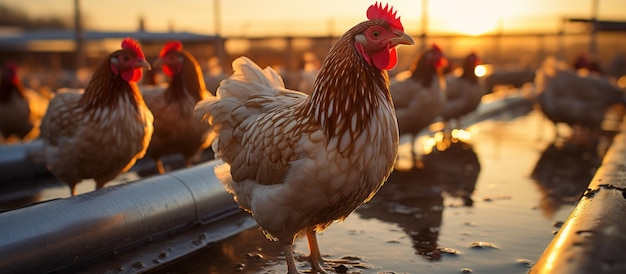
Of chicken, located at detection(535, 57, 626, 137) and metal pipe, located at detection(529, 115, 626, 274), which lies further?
chicken, located at detection(535, 57, 626, 137)

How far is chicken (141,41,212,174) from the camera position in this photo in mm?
5883

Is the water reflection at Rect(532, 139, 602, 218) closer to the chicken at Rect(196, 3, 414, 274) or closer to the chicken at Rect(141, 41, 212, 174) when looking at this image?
the chicken at Rect(196, 3, 414, 274)

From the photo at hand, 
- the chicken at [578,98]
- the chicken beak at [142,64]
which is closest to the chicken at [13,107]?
the chicken beak at [142,64]

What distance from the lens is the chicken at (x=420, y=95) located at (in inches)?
313

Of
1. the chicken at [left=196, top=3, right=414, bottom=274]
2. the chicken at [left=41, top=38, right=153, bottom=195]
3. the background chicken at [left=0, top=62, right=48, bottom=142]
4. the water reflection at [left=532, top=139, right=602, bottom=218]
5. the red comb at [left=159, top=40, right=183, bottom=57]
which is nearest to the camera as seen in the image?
the chicken at [left=196, top=3, right=414, bottom=274]

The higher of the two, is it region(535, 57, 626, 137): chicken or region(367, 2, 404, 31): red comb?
region(367, 2, 404, 31): red comb

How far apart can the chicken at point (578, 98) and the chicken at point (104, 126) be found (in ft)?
23.8

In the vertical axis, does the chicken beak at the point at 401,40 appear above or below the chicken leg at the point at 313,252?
above

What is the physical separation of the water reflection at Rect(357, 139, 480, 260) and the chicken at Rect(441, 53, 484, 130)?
5.97 feet

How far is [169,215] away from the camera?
173 inches

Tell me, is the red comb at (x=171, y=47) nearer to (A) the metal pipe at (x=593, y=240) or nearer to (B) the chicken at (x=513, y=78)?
(A) the metal pipe at (x=593, y=240)

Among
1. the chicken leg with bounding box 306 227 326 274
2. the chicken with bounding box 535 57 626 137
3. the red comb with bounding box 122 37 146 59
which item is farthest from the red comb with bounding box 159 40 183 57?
the chicken with bounding box 535 57 626 137

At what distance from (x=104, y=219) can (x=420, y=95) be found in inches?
209

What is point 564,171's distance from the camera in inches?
272
